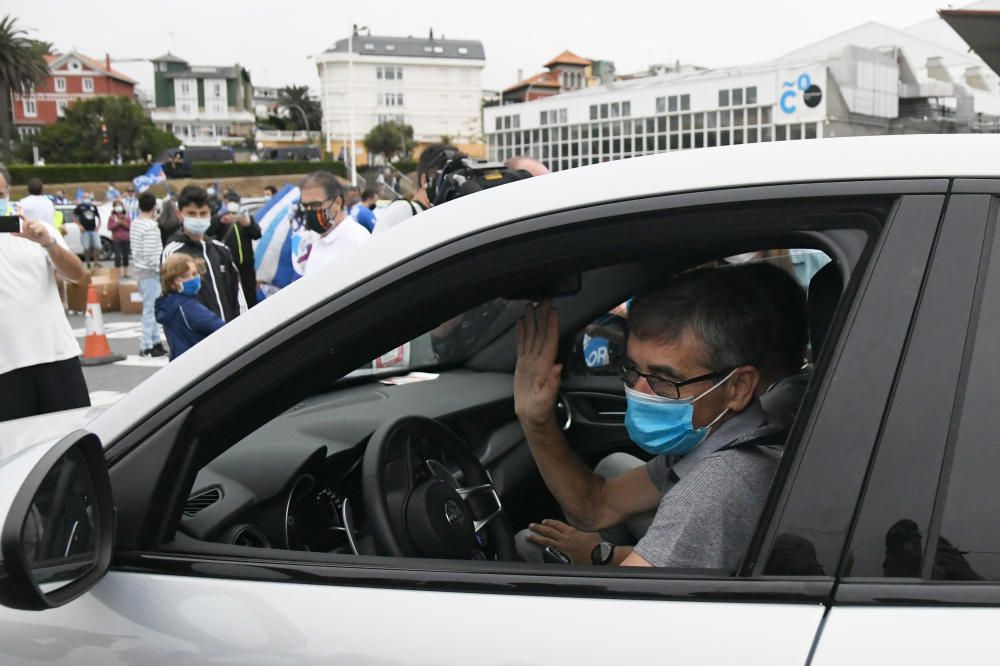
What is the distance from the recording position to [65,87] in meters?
132

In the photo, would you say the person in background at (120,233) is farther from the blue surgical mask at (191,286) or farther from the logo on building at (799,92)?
the logo on building at (799,92)

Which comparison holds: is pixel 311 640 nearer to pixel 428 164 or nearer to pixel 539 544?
pixel 539 544

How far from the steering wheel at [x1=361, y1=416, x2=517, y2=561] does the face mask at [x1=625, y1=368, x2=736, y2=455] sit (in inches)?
16.6

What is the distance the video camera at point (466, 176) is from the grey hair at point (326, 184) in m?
1.48

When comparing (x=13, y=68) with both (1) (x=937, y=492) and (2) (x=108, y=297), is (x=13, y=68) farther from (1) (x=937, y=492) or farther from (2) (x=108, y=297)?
(1) (x=937, y=492)

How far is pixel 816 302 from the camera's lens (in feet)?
6.26

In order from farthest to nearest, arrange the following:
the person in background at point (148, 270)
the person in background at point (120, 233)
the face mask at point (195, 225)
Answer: the person in background at point (120, 233) → the person in background at point (148, 270) → the face mask at point (195, 225)

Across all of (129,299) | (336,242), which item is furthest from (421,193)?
(129,299)

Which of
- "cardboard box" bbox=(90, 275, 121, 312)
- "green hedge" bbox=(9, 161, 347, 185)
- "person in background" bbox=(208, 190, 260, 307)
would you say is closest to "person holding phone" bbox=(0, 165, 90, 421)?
"person in background" bbox=(208, 190, 260, 307)

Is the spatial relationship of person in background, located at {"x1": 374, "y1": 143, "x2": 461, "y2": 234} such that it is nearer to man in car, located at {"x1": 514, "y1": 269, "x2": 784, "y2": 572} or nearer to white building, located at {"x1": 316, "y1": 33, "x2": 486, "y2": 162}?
man in car, located at {"x1": 514, "y1": 269, "x2": 784, "y2": 572}

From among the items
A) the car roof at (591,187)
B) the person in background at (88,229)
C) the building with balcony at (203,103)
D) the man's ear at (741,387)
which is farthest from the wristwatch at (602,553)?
the building with balcony at (203,103)

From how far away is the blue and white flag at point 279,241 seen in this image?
27.3 ft

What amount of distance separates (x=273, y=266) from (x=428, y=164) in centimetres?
221

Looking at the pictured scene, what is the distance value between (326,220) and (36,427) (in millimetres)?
4661
